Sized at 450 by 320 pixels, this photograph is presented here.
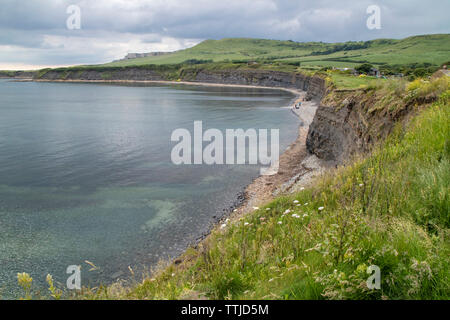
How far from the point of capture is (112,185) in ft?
86.4

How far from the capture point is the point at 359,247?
4691 mm

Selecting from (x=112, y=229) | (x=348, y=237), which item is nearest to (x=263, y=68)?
(x=112, y=229)

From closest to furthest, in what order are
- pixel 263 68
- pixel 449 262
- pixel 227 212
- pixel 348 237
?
pixel 449 262 < pixel 348 237 < pixel 227 212 < pixel 263 68

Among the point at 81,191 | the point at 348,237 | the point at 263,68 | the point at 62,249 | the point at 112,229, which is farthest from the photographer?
the point at 263,68

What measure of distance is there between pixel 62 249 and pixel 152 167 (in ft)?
52.2

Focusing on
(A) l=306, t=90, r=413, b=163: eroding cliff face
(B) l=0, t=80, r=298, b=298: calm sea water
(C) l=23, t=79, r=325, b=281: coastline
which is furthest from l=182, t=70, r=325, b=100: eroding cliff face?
(B) l=0, t=80, r=298, b=298: calm sea water

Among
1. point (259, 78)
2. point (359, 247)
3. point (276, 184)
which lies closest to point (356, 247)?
point (359, 247)

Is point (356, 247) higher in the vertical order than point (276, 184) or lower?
higher

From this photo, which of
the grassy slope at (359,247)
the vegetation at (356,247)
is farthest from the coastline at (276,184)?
the vegetation at (356,247)

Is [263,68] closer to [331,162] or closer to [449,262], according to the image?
[331,162]

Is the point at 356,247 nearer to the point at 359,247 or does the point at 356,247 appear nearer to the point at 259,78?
the point at 359,247

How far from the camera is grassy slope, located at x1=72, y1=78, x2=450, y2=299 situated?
162 inches

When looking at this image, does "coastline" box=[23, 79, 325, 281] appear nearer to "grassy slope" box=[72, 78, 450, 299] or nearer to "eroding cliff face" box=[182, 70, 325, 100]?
"grassy slope" box=[72, 78, 450, 299]
